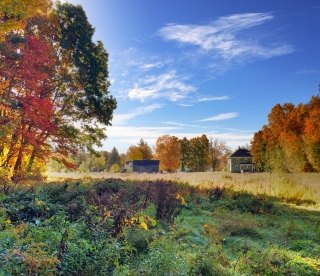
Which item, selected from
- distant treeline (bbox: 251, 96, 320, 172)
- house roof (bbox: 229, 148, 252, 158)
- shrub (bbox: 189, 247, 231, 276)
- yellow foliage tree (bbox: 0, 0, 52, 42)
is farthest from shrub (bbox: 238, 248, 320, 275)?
house roof (bbox: 229, 148, 252, 158)

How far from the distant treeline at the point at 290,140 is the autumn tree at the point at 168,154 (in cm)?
1967

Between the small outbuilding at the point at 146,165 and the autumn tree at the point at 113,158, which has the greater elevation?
the autumn tree at the point at 113,158

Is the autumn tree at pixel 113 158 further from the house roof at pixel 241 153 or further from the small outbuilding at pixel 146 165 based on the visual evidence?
the house roof at pixel 241 153

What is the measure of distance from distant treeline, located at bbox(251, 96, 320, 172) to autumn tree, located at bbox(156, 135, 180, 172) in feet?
64.5

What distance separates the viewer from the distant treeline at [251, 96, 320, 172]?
103 feet

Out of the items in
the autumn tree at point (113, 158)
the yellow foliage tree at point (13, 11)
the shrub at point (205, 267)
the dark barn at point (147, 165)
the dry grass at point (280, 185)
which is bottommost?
the shrub at point (205, 267)

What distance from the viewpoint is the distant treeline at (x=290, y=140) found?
3139 centimetres

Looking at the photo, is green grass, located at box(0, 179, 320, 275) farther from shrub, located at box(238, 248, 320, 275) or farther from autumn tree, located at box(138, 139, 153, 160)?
autumn tree, located at box(138, 139, 153, 160)

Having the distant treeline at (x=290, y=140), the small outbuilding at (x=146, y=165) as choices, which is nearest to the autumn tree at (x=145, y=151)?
the small outbuilding at (x=146, y=165)

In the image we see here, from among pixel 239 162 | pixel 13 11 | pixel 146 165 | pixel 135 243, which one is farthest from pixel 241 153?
pixel 135 243

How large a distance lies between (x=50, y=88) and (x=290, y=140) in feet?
86.5

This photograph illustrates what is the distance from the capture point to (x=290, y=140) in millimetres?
35938

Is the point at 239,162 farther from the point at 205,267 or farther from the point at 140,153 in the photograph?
the point at 205,267

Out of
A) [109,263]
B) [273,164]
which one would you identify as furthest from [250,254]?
[273,164]
